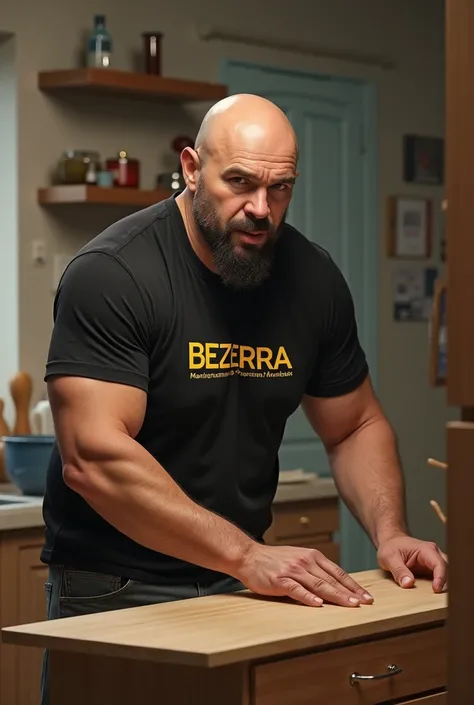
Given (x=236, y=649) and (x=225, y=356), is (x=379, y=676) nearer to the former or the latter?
(x=236, y=649)

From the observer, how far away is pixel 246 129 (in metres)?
2.39

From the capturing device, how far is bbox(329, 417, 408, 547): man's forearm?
2564 mm

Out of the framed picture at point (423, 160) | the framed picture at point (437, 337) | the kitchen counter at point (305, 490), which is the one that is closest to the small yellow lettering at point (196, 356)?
the kitchen counter at point (305, 490)

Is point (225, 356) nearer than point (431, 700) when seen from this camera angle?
No

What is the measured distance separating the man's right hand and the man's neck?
0.55 meters

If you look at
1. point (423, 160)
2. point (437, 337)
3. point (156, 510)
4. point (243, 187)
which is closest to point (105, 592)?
point (156, 510)

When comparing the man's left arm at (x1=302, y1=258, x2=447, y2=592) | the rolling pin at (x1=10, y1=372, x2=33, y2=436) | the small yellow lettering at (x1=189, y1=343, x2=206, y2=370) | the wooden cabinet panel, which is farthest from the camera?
the rolling pin at (x1=10, y1=372, x2=33, y2=436)

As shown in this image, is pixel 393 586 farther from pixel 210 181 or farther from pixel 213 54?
pixel 213 54

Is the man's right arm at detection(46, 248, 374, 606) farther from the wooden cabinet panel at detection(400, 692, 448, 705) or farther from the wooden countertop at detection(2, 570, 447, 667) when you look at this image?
the wooden cabinet panel at detection(400, 692, 448, 705)

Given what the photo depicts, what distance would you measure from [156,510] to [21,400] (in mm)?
2235

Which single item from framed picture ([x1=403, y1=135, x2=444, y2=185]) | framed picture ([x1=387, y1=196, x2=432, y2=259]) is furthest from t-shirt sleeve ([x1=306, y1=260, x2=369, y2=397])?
framed picture ([x1=403, y1=135, x2=444, y2=185])

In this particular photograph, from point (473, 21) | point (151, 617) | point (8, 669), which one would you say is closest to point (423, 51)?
point (8, 669)

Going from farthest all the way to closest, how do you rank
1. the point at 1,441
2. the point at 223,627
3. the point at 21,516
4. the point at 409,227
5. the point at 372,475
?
the point at 409,227 < the point at 1,441 < the point at 21,516 < the point at 372,475 < the point at 223,627

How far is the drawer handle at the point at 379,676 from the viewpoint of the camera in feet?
6.65
